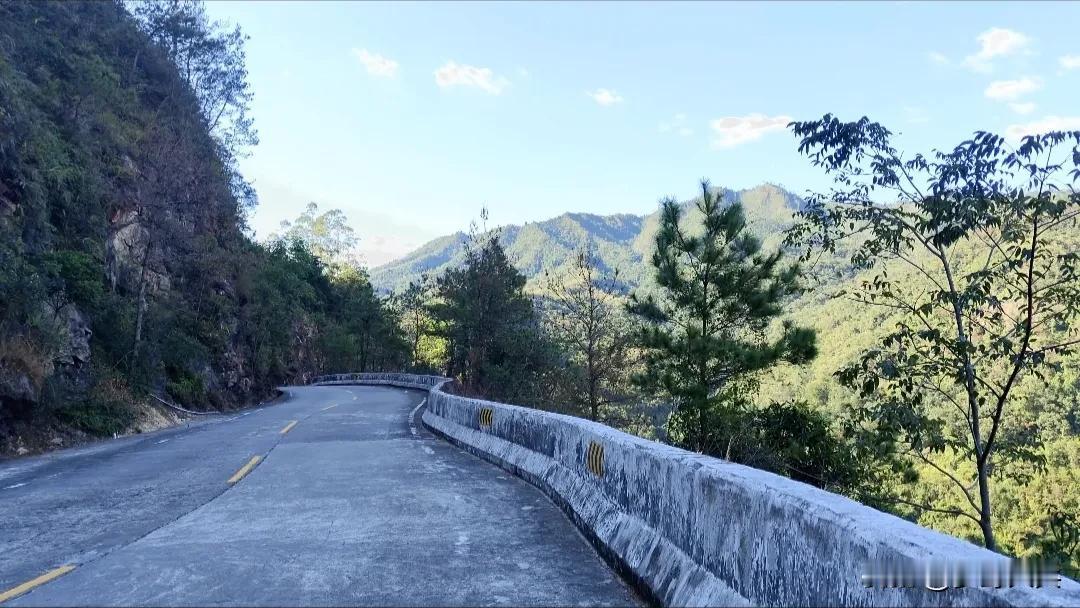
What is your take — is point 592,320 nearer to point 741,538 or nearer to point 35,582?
point 35,582

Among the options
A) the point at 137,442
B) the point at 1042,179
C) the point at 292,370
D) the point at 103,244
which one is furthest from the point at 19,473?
the point at 292,370

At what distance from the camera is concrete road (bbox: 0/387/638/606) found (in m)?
5.28

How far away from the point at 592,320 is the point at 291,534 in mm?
35194

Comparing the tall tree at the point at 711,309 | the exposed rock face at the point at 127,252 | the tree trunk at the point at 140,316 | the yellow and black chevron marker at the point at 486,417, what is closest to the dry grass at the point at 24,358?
the tree trunk at the point at 140,316

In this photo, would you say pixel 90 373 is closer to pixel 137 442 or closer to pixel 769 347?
pixel 137 442

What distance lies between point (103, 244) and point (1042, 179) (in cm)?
2696

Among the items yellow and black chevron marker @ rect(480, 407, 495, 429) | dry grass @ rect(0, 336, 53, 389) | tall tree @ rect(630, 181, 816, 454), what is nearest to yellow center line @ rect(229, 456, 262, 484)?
yellow and black chevron marker @ rect(480, 407, 495, 429)

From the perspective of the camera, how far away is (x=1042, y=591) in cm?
233

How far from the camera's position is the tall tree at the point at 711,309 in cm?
2545

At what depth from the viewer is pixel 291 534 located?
696cm

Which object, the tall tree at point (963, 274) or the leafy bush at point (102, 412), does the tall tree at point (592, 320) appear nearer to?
the leafy bush at point (102, 412)

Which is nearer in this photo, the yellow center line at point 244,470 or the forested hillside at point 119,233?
the yellow center line at point 244,470

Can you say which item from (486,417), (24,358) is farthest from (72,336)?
(486,417)

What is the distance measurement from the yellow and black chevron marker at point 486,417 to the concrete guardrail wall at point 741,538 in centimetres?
445
